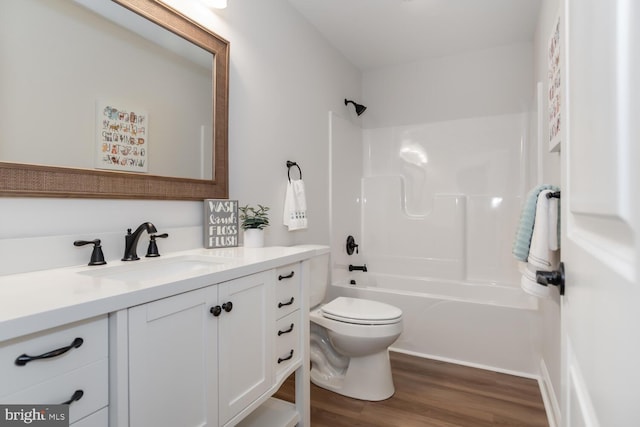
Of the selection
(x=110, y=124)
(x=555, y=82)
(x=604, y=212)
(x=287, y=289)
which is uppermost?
(x=555, y=82)

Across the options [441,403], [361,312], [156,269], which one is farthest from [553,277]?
[441,403]

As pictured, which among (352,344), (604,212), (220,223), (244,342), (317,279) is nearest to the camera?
(604,212)

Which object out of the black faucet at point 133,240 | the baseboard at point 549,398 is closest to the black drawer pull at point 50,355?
the black faucet at point 133,240

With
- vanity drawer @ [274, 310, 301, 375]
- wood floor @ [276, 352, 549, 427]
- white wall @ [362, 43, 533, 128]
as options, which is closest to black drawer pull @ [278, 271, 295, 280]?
vanity drawer @ [274, 310, 301, 375]

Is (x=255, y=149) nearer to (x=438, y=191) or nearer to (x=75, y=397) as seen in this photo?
(x=75, y=397)

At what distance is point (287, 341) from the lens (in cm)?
151

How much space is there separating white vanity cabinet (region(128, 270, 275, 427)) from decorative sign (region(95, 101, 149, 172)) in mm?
663

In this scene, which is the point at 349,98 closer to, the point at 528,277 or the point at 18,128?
the point at 528,277

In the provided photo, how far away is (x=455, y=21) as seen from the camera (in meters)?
2.55

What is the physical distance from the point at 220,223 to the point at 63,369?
1.00 m

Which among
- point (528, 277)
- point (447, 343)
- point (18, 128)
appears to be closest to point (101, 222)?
point (18, 128)

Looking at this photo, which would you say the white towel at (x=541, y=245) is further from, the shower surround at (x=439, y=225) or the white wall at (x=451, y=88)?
the white wall at (x=451, y=88)

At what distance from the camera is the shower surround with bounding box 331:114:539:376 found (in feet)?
8.31

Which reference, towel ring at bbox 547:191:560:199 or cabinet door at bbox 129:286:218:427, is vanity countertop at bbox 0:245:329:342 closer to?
cabinet door at bbox 129:286:218:427
